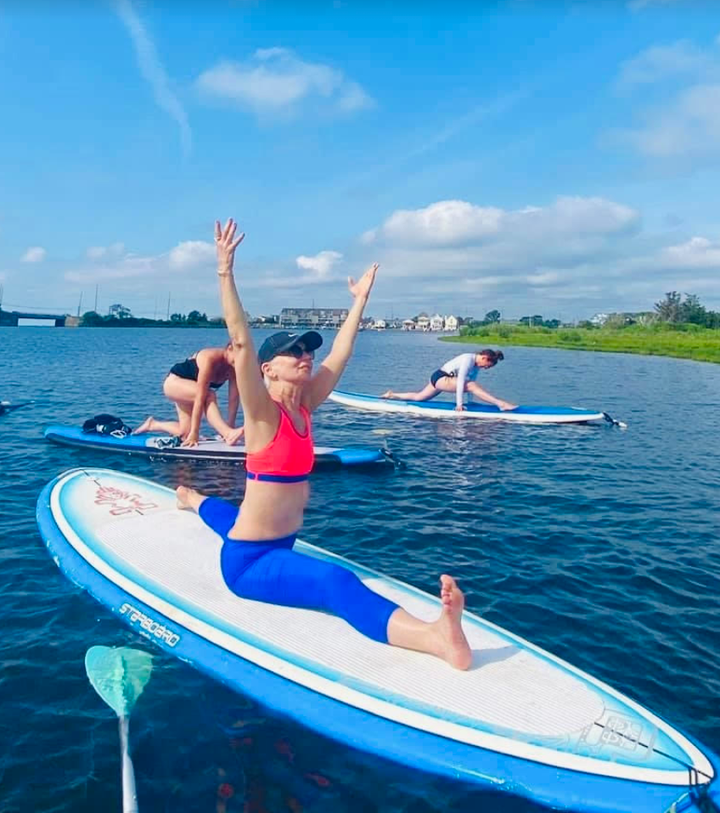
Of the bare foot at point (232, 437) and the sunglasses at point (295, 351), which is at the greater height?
the sunglasses at point (295, 351)

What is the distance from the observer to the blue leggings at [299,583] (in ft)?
16.4

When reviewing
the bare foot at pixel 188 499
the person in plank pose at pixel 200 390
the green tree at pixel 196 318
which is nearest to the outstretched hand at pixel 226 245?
the bare foot at pixel 188 499

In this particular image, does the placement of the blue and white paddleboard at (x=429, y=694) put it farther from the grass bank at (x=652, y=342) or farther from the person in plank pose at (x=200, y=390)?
the grass bank at (x=652, y=342)

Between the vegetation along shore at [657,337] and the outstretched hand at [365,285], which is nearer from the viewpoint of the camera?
the outstretched hand at [365,285]

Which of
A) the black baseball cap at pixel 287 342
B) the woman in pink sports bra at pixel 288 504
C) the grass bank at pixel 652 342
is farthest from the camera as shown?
the grass bank at pixel 652 342

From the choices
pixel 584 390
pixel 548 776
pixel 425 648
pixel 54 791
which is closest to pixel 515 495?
pixel 425 648

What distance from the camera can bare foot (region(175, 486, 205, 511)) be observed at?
7.66m

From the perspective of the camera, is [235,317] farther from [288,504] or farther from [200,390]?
[200,390]

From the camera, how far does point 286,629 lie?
522 centimetres

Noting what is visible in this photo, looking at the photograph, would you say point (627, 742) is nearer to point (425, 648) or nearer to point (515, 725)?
point (515, 725)

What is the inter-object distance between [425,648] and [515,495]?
7.16 meters

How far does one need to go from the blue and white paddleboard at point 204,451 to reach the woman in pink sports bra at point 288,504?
7.23 metres

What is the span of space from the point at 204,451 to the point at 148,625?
7422 mm

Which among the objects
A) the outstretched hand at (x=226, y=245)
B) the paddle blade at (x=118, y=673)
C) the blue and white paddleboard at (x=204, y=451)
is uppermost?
the outstretched hand at (x=226, y=245)
